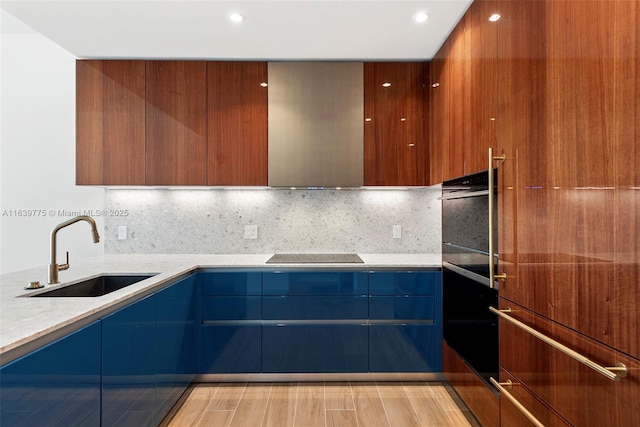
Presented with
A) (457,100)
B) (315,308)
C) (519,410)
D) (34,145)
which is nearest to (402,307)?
(315,308)

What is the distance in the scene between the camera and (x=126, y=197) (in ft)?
9.82

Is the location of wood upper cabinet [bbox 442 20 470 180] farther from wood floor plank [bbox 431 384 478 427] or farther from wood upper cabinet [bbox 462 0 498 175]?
wood floor plank [bbox 431 384 478 427]

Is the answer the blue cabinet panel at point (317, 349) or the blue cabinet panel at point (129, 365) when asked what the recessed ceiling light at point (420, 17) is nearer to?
the blue cabinet panel at point (317, 349)

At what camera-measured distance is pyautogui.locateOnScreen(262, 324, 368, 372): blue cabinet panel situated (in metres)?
2.46

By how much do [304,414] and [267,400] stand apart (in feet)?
0.99

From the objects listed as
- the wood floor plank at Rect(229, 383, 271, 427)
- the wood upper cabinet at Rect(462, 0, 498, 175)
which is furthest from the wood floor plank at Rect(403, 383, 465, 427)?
the wood upper cabinet at Rect(462, 0, 498, 175)

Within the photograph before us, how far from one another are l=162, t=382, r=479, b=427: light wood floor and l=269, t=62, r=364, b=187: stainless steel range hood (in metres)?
1.52

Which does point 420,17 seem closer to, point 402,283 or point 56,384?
point 402,283

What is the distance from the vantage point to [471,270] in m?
1.96

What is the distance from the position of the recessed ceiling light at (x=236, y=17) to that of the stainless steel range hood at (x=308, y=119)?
57cm

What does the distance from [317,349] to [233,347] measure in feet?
1.99

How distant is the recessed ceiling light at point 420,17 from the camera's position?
208 centimetres

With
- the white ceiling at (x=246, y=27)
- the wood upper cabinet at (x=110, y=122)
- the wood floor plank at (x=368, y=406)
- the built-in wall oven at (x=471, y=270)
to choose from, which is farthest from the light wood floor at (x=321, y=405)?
the white ceiling at (x=246, y=27)

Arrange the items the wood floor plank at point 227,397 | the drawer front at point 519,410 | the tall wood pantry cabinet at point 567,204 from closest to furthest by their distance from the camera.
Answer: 1. the tall wood pantry cabinet at point 567,204
2. the drawer front at point 519,410
3. the wood floor plank at point 227,397
